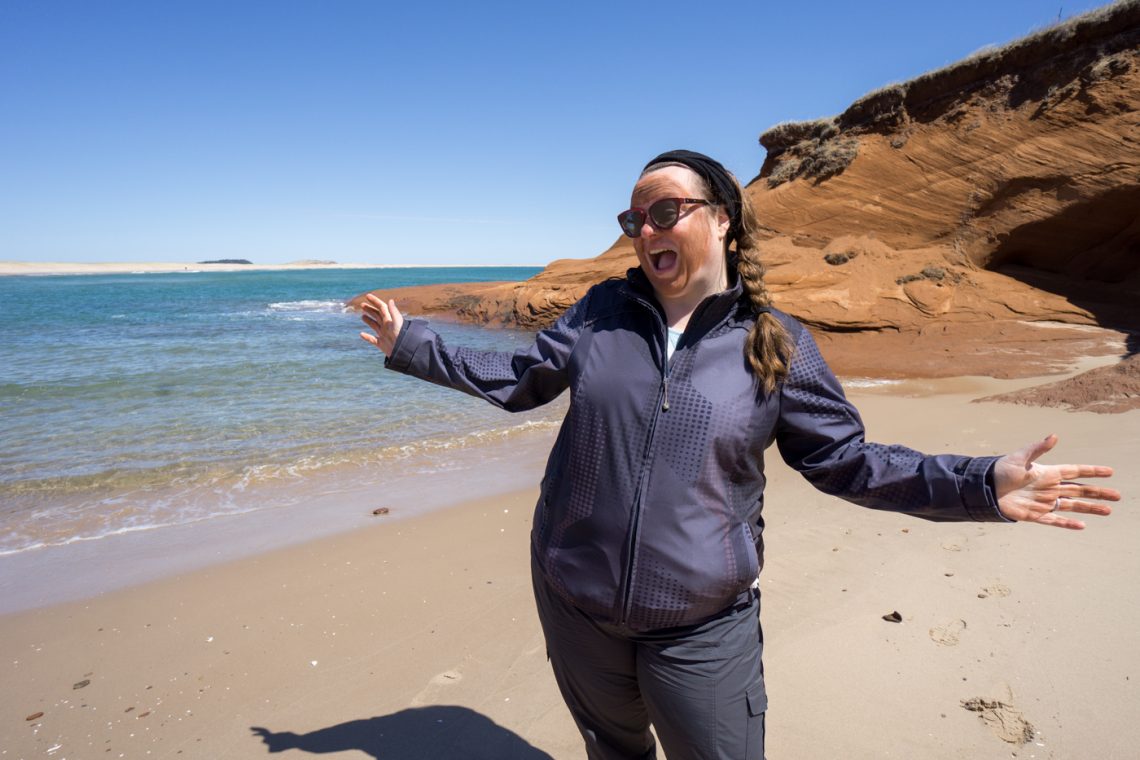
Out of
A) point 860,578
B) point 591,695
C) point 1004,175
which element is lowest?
point 860,578

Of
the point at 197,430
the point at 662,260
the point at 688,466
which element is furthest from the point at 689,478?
the point at 197,430

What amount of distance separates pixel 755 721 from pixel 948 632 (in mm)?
1969

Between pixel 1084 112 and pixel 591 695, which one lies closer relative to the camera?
pixel 591 695

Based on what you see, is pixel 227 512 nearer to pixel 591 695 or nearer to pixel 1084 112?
pixel 591 695

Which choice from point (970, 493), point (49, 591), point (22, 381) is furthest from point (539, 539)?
point (22, 381)

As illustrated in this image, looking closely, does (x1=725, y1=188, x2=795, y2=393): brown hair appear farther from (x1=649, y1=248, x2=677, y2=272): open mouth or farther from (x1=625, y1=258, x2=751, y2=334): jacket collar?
(x1=649, y1=248, x2=677, y2=272): open mouth

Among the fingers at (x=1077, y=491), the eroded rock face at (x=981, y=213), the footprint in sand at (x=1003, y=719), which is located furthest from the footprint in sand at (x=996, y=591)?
the eroded rock face at (x=981, y=213)

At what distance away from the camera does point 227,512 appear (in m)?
5.67

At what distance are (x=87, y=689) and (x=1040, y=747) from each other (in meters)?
3.97

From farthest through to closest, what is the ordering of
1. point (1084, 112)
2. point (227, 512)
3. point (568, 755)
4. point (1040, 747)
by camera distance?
point (1084, 112)
point (227, 512)
point (568, 755)
point (1040, 747)

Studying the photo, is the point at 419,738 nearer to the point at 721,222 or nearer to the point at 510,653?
the point at 510,653

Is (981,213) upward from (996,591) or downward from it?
Result: upward

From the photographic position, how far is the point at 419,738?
2.73 meters

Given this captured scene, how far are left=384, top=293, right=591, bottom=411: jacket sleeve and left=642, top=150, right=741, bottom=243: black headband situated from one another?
1.42ft
